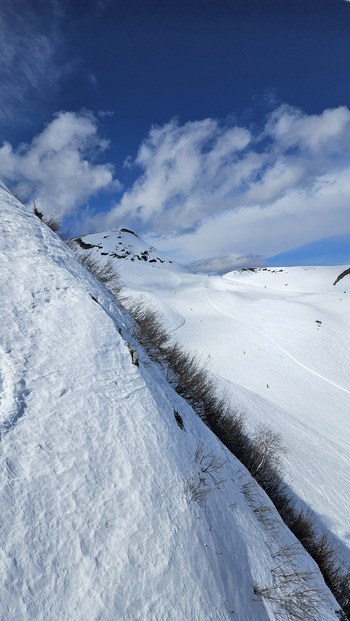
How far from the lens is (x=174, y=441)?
3494 millimetres

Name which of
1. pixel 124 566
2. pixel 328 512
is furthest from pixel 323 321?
pixel 124 566

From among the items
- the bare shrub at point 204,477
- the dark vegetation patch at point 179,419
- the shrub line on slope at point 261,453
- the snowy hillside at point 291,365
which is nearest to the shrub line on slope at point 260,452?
the shrub line on slope at point 261,453

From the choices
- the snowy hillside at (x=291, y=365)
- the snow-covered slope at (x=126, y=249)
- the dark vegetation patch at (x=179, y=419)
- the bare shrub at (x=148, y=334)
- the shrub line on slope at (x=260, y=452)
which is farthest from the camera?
the snow-covered slope at (x=126, y=249)

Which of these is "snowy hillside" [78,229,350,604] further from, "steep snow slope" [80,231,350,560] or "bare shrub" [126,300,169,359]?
"bare shrub" [126,300,169,359]

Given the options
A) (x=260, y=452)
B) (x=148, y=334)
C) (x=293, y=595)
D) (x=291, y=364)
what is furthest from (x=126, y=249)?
(x=293, y=595)

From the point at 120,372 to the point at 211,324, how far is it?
17519 mm

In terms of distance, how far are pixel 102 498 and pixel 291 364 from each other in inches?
623

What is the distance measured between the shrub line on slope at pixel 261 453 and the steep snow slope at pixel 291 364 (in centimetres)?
67

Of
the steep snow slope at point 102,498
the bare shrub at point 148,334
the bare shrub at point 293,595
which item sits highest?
the bare shrub at point 148,334

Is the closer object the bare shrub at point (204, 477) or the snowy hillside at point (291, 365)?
the bare shrub at point (204, 477)

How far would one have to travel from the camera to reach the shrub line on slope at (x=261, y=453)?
17.3 feet

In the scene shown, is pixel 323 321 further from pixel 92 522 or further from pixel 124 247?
pixel 124 247

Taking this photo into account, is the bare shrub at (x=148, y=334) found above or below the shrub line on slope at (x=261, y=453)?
above

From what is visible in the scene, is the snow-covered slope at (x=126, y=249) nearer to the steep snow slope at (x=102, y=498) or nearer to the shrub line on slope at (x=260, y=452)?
the shrub line on slope at (x=260, y=452)
